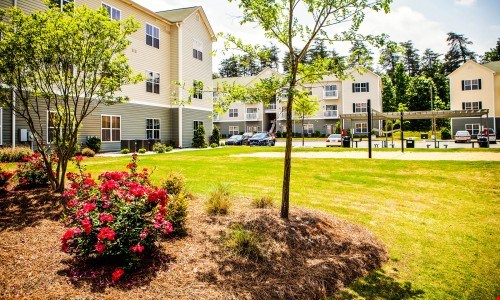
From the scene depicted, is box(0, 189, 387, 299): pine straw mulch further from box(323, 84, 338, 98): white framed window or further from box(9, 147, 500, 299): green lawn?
box(323, 84, 338, 98): white framed window

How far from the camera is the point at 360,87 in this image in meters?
54.7

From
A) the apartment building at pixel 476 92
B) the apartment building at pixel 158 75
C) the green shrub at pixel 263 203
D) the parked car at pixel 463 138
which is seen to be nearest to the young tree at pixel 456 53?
the apartment building at pixel 476 92

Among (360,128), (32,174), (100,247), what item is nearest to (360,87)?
(360,128)

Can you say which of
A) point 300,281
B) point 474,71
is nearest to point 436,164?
point 300,281

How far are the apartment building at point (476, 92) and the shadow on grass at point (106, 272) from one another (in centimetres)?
5405

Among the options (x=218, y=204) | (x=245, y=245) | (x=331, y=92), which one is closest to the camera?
(x=245, y=245)

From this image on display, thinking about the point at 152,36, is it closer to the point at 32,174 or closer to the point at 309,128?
the point at 32,174

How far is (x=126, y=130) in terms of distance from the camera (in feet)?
78.2

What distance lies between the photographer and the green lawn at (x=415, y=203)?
15.6 feet

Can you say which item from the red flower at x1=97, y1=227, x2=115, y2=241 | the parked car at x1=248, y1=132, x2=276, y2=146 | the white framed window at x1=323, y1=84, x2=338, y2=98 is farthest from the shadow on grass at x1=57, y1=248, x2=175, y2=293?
the white framed window at x1=323, y1=84, x2=338, y2=98

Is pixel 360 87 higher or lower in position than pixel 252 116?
higher

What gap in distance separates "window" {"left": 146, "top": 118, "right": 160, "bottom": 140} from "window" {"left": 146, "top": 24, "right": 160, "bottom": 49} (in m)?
6.33

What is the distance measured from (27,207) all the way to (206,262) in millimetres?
4157

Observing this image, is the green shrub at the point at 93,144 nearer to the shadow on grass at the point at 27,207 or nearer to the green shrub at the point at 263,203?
the shadow on grass at the point at 27,207
